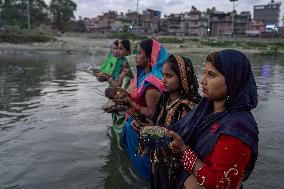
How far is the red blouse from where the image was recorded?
2.10 m

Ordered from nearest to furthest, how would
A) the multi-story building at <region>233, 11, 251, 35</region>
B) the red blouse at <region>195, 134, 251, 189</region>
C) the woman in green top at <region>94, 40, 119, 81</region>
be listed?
1. the red blouse at <region>195, 134, 251, 189</region>
2. the woman in green top at <region>94, 40, 119, 81</region>
3. the multi-story building at <region>233, 11, 251, 35</region>

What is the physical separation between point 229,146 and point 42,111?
299 inches

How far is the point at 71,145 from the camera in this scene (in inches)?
262

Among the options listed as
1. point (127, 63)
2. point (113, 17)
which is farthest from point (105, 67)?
point (113, 17)

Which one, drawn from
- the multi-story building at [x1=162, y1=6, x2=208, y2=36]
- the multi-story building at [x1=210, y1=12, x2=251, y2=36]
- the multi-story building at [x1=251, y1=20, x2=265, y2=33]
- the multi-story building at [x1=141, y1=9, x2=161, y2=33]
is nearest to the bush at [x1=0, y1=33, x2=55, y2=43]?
the multi-story building at [x1=162, y1=6, x2=208, y2=36]

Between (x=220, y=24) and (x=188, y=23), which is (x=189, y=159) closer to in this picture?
(x=220, y=24)

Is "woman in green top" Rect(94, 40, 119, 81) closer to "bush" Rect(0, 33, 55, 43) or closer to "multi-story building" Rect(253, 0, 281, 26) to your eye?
"bush" Rect(0, 33, 55, 43)

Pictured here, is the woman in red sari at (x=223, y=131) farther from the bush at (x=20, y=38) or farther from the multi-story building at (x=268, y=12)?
the multi-story building at (x=268, y=12)

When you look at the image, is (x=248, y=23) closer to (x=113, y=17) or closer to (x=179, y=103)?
(x=113, y=17)

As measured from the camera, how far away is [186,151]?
90.7 inches

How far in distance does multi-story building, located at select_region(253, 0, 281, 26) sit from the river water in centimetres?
7898

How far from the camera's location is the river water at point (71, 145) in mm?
5168

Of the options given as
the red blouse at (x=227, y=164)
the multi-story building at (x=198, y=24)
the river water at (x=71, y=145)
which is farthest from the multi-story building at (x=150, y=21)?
the red blouse at (x=227, y=164)

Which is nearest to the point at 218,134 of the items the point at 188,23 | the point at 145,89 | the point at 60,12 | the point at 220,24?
the point at 145,89
